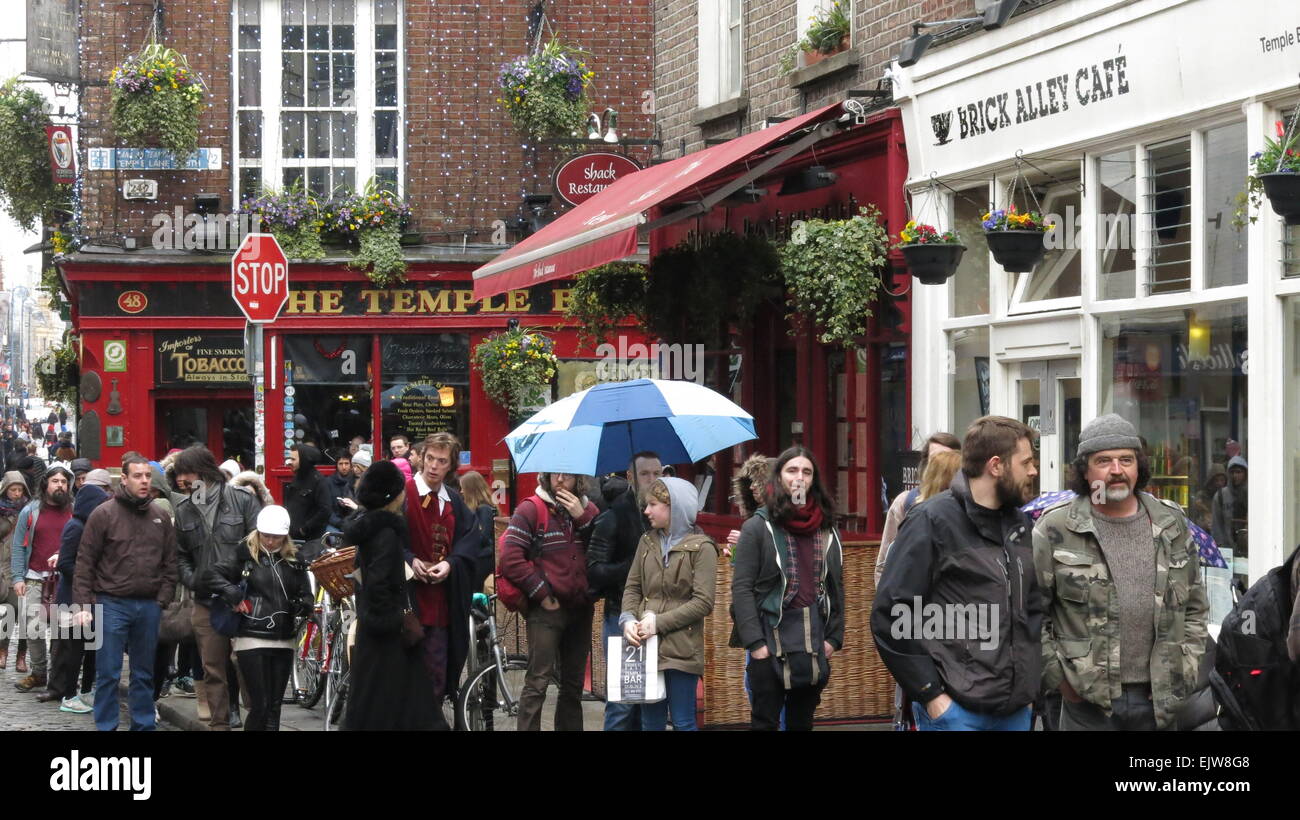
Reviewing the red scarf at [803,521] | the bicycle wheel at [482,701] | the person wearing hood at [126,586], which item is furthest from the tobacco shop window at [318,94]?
the red scarf at [803,521]

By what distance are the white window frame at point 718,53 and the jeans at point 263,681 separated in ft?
28.3

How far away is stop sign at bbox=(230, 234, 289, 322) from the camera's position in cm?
1414

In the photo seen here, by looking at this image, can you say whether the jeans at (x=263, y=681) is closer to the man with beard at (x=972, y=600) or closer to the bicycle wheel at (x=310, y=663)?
the bicycle wheel at (x=310, y=663)

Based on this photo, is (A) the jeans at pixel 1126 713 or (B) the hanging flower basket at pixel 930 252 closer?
(A) the jeans at pixel 1126 713

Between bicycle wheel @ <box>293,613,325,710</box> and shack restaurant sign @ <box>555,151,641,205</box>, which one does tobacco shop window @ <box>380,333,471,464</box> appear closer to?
shack restaurant sign @ <box>555,151,641,205</box>

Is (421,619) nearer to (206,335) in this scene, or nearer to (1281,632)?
(1281,632)

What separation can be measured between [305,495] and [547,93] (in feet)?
33.1

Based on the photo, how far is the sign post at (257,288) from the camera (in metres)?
13.8

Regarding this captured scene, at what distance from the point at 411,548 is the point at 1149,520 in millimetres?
4769

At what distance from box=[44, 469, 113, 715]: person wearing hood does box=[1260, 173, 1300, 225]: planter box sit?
8157 millimetres

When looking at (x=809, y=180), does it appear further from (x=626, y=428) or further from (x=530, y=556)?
(x=530, y=556)

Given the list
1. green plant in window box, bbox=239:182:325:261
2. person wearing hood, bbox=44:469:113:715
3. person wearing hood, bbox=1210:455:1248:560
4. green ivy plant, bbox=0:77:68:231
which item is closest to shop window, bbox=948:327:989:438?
person wearing hood, bbox=1210:455:1248:560

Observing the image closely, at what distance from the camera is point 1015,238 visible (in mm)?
11156

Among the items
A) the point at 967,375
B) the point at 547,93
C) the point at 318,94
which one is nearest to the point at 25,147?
the point at 318,94
